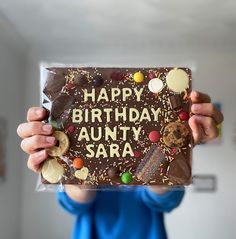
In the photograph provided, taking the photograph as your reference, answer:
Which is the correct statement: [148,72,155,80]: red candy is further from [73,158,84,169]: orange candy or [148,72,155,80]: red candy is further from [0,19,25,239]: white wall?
[0,19,25,239]: white wall

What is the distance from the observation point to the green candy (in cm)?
60

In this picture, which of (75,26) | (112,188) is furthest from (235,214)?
(112,188)

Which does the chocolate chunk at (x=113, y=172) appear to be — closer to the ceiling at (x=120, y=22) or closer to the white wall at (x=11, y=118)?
the ceiling at (x=120, y=22)

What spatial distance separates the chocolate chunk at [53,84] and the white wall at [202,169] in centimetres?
198

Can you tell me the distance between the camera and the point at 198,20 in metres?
2.01

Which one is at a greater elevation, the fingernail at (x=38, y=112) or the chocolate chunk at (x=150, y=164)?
the fingernail at (x=38, y=112)

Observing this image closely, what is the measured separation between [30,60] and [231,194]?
1.56 m

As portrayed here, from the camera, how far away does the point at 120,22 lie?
203cm

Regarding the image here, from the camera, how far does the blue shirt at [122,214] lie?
2.82 feet

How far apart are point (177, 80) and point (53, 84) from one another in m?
0.19

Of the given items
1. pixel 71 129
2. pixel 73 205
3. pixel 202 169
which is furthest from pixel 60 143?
pixel 202 169

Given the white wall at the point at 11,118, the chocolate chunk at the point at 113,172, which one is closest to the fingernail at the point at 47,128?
the chocolate chunk at the point at 113,172

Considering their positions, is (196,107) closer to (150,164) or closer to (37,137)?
(150,164)

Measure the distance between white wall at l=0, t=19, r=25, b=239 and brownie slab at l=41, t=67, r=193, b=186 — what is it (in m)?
1.67
